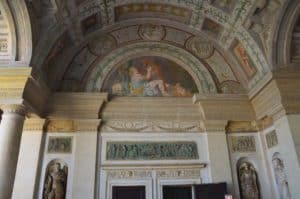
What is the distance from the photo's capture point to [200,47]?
33.7 ft

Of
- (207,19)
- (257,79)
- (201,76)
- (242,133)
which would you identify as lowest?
(242,133)

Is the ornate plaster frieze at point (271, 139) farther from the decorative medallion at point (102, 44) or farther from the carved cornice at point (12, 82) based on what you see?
the carved cornice at point (12, 82)

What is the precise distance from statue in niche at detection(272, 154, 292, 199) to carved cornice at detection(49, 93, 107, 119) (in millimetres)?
5948

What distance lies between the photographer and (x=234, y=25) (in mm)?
8930

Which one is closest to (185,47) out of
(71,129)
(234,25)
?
(234,25)

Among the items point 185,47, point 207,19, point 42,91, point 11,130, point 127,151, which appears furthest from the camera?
point 185,47

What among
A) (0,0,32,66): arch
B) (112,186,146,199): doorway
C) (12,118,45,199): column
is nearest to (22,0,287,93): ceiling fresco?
(0,0,32,66): arch

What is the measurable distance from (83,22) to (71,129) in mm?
3757

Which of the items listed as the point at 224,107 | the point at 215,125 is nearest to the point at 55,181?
the point at 215,125

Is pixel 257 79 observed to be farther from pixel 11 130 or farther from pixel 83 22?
pixel 11 130

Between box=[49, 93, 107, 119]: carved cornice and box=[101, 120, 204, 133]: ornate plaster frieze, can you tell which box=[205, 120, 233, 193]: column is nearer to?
box=[101, 120, 204, 133]: ornate plaster frieze

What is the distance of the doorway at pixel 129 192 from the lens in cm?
830

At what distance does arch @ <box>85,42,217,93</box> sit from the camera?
31.6 feet

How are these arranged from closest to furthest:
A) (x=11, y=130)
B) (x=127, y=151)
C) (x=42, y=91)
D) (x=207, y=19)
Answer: (x=11, y=130)
(x=42, y=91)
(x=127, y=151)
(x=207, y=19)
